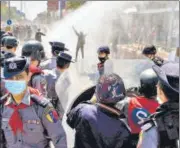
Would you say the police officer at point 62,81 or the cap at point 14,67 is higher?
the cap at point 14,67

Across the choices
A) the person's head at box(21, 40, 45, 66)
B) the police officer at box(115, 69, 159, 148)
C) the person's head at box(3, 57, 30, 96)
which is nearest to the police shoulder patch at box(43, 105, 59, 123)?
the person's head at box(3, 57, 30, 96)

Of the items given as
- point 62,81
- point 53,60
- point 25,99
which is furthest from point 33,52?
point 25,99

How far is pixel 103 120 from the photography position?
2793 mm

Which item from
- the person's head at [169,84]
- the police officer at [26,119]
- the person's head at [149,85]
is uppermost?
the person's head at [169,84]

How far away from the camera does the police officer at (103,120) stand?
9.11 feet

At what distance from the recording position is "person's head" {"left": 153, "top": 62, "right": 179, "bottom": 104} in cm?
247

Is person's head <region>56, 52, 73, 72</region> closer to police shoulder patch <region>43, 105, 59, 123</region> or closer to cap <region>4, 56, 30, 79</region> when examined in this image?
cap <region>4, 56, 30, 79</region>

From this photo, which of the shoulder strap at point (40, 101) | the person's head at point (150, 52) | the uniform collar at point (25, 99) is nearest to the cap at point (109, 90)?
the shoulder strap at point (40, 101)

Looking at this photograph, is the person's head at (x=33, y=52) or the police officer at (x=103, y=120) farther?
the person's head at (x=33, y=52)

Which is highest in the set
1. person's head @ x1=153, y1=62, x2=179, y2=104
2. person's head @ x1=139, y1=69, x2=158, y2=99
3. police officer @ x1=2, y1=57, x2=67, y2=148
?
person's head @ x1=153, y1=62, x2=179, y2=104

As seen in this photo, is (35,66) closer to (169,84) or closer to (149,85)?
(149,85)

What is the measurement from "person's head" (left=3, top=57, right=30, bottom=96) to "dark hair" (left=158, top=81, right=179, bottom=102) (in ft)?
3.84

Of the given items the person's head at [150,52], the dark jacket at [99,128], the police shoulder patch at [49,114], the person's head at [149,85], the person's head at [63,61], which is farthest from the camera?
the person's head at [150,52]

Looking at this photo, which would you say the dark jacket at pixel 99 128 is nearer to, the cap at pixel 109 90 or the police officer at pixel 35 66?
the cap at pixel 109 90
